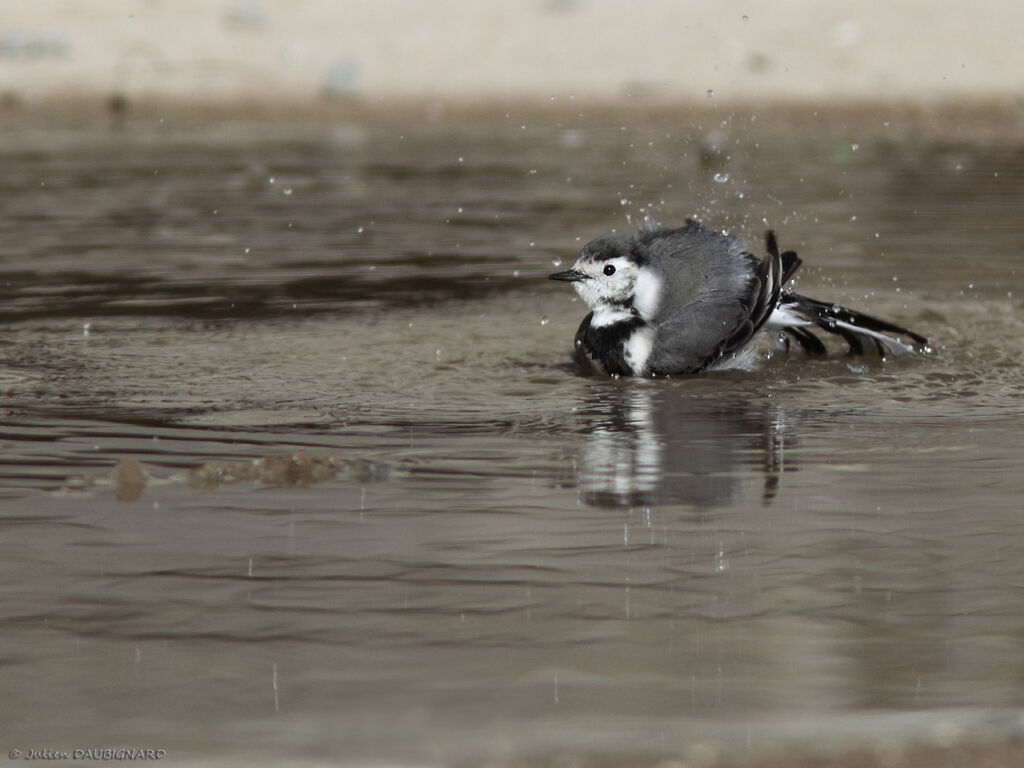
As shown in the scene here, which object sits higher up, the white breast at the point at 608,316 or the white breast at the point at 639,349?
the white breast at the point at 608,316

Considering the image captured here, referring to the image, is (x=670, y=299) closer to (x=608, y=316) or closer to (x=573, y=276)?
(x=608, y=316)

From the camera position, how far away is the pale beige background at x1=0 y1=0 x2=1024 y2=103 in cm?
1852

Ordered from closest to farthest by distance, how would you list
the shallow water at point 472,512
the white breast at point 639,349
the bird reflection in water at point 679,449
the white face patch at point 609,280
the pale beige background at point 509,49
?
1. the shallow water at point 472,512
2. the bird reflection in water at point 679,449
3. the white breast at point 639,349
4. the white face patch at point 609,280
5. the pale beige background at point 509,49

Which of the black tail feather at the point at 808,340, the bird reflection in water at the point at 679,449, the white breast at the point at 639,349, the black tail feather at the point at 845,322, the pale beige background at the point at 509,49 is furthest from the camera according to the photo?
the pale beige background at the point at 509,49

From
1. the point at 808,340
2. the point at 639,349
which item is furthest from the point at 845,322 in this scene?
the point at 639,349

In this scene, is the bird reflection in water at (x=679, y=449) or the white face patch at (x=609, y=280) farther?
the white face patch at (x=609, y=280)

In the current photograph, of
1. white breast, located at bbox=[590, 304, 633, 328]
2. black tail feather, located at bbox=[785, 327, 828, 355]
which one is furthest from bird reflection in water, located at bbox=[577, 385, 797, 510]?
black tail feather, located at bbox=[785, 327, 828, 355]

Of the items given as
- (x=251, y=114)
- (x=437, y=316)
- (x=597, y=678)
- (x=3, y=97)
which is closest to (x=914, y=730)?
(x=597, y=678)

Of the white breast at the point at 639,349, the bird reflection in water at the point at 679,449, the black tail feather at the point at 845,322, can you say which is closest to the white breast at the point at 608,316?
A: the white breast at the point at 639,349

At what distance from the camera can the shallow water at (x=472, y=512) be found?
3.57 metres

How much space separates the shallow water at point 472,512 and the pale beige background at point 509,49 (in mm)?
7498

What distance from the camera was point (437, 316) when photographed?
8.64 m

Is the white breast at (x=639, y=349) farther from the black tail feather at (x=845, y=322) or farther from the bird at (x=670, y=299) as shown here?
the black tail feather at (x=845, y=322)

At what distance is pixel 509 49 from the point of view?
1952cm
